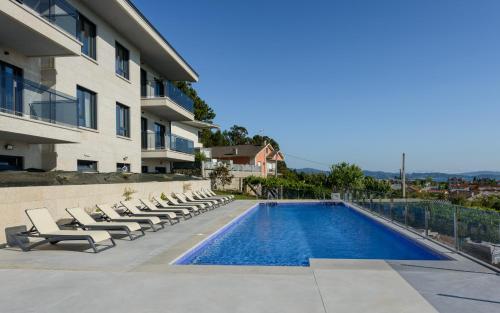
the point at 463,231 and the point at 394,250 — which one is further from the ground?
the point at 463,231

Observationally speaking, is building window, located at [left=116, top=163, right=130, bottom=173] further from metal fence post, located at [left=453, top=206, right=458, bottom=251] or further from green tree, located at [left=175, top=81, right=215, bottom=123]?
green tree, located at [left=175, top=81, right=215, bottom=123]

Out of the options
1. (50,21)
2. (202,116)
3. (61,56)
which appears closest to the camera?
(50,21)

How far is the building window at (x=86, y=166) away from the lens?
659 inches

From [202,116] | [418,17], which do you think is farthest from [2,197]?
[202,116]

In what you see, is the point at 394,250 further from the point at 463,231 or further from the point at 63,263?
the point at 63,263

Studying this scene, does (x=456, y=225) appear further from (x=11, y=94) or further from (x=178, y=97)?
(x=178, y=97)

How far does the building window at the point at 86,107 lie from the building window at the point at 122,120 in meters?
2.51

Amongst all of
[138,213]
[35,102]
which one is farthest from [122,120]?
[35,102]

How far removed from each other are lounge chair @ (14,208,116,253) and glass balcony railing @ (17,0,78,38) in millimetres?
6308

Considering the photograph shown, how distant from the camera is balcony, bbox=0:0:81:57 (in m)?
11.3

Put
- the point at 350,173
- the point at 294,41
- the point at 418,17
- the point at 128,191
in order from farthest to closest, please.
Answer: the point at 350,173, the point at 294,41, the point at 418,17, the point at 128,191

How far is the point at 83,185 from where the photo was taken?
44.4ft

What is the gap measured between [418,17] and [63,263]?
18.5 metres

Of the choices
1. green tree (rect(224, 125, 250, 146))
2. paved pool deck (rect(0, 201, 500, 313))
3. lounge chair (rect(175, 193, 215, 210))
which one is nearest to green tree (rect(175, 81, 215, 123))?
green tree (rect(224, 125, 250, 146))
